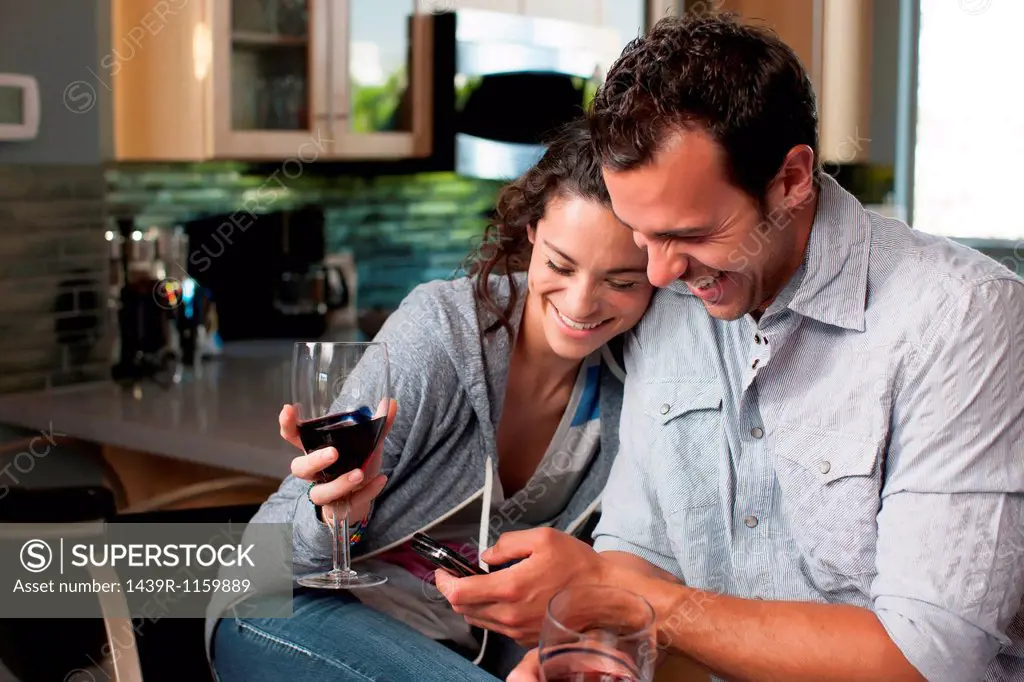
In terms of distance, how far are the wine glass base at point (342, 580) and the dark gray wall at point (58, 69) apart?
1.65 metres

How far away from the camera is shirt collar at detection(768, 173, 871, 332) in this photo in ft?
4.39

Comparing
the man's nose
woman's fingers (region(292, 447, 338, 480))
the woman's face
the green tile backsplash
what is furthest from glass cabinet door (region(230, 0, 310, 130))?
the man's nose

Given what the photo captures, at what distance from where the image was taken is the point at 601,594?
0.87 metres

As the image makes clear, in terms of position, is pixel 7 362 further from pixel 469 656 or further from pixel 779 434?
pixel 779 434

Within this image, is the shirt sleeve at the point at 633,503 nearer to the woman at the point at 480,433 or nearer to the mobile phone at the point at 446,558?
the woman at the point at 480,433

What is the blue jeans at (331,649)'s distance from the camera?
5.08ft

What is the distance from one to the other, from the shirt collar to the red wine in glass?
0.51 metres

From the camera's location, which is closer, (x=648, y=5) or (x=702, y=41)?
(x=702, y=41)

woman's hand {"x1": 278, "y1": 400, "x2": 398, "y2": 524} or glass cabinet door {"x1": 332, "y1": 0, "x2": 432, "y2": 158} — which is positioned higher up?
glass cabinet door {"x1": 332, "y1": 0, "x2": 432, "y2": 158}

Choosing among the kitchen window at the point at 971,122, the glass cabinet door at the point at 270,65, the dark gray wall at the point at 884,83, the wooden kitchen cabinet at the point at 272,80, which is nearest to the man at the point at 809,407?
the wooden kitchen cabinet at the point at 272,80

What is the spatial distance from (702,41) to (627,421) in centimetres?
57

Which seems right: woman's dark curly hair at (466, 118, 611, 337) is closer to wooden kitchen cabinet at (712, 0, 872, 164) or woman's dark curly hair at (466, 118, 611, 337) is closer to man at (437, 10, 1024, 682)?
man at (437, 10, 1024, 682)

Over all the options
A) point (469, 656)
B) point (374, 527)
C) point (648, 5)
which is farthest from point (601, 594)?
point (648, 5)

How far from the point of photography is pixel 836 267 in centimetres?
136
